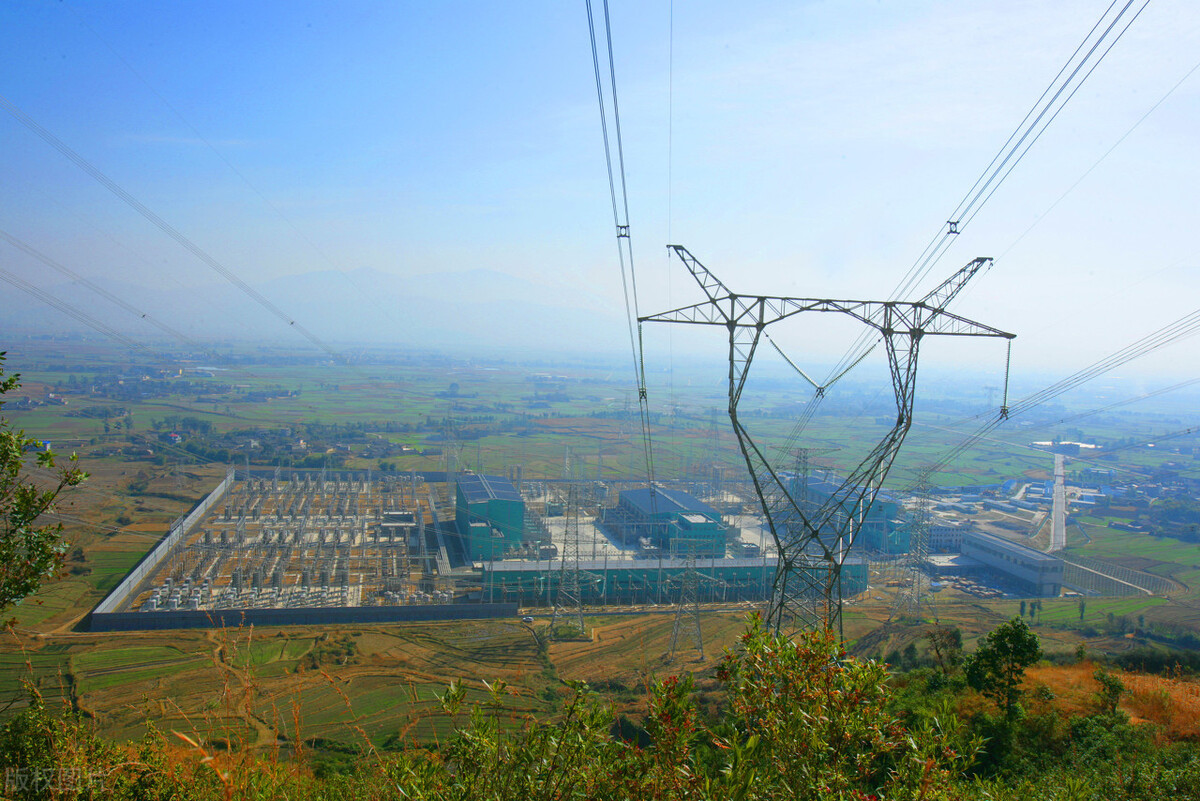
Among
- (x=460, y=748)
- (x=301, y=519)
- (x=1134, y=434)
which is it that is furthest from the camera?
(x=1134, y=434)

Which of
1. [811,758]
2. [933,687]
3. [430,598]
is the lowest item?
[430,598]

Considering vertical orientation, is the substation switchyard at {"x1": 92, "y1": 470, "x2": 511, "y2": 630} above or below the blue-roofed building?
below

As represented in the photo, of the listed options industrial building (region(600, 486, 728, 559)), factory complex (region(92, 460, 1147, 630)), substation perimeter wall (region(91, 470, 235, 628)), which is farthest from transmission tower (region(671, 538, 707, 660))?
substation perimeter wall (region(91, 470, 235, 628))

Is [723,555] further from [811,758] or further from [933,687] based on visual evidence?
[811,758]

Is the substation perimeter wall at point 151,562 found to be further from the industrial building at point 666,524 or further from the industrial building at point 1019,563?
the industrial building at point 1019,563

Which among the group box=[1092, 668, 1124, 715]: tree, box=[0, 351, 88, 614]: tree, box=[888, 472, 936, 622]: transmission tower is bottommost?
box=[888, 472, 936, 622]: transmission tower

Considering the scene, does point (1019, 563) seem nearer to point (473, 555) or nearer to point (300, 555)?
point (473, 555)

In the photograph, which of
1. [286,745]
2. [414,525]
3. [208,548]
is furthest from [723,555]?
[208,548]

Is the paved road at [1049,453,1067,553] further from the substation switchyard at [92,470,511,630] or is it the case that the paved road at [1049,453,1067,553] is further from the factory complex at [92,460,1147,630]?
the substation switchyard at [92,470,511,630]
